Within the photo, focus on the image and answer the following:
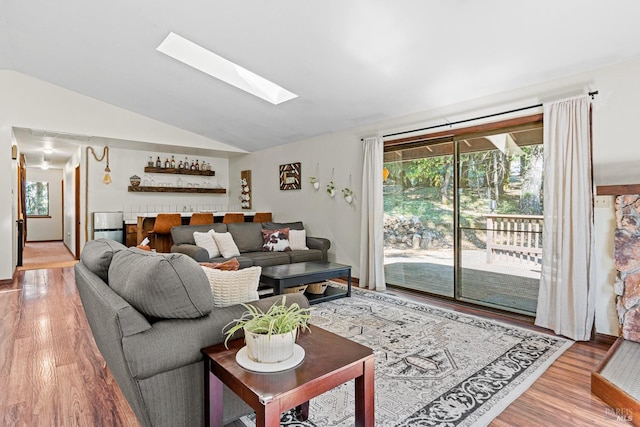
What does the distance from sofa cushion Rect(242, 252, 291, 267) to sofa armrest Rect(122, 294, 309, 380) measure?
3.04 m

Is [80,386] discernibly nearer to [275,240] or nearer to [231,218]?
[275,240]

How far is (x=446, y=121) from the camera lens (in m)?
4.28

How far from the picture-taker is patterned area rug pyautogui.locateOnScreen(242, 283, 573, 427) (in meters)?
1.99

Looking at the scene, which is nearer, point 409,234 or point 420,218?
point 420,218

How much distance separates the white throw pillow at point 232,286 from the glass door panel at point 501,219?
118 inches

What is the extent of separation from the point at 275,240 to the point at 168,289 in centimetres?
382

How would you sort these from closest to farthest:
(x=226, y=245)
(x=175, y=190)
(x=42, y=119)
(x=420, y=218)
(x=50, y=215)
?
(x=420, y=218)
(x=226, y=245)
(x=42, y=119)
(x=175, y=190)
(x=50, y=215)

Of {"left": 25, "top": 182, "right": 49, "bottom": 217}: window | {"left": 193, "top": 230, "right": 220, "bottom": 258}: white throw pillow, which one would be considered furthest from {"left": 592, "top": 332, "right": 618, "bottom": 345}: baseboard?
Result: {"left": 25, "top": 182, "right": 49, "bottom": 217}: window

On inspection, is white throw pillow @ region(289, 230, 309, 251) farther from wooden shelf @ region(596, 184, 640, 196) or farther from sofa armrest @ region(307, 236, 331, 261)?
wooden shelf @ region(596, 184, 640, 196)

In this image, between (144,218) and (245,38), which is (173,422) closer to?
(245,38)

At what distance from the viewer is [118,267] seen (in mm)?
1969

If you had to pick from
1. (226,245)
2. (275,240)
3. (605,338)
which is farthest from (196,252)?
(605,338)

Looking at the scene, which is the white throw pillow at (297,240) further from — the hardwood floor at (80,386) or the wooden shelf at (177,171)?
the wooden shelf at (177,171)

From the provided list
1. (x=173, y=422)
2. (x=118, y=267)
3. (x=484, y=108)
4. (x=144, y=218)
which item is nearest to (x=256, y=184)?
(x=144, y=218)
